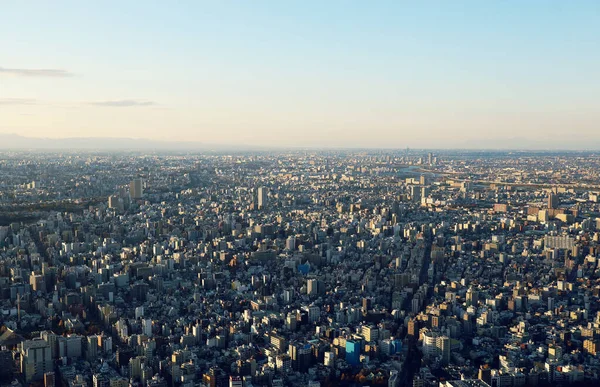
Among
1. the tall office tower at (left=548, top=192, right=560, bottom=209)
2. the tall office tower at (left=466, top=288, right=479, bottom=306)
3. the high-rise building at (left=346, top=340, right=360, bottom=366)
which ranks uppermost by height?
the tall office tower at (left=548, top=192, right=560, bottom=209)

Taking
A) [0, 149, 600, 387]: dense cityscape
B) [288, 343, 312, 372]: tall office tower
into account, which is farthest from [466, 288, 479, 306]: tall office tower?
[288, 343, 312, 372]: tall office tower

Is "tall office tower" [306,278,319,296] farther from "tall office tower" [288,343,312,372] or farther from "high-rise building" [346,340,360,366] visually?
"tall office tower" [288,343,312,372]

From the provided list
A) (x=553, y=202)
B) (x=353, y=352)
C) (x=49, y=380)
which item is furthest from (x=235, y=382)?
(x=553, y=202)

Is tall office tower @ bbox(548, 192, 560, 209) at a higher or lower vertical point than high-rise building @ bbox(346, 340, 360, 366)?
higher

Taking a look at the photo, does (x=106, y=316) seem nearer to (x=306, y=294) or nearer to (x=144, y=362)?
(x=144, y=362)

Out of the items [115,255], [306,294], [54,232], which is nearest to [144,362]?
[306,294]
